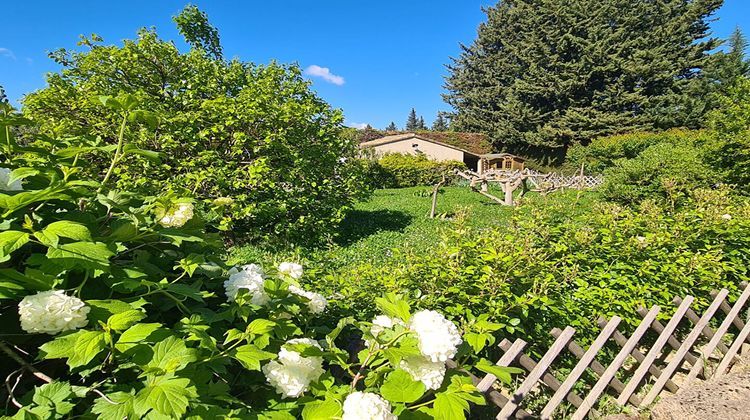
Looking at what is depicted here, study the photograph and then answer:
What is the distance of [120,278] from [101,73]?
23.9 feet

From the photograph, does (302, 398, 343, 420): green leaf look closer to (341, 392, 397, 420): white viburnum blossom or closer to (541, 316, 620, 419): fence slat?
(341, 392, 397, 420): white viburnum blossom

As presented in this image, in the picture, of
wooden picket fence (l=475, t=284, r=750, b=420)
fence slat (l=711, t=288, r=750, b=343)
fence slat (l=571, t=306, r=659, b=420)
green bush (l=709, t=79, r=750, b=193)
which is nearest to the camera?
wooden picket fence (l=475, t=284, r=750, b=420)

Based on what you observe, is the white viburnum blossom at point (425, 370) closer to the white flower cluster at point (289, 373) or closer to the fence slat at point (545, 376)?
the white flower cluster at point (289, 373)

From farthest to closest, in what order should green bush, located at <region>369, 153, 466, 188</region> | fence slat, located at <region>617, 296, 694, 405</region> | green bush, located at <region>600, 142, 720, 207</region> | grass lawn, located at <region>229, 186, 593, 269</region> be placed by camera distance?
green bush, located at <region>369, 153, 466, 188</region>
green bush, located at <region>600, 142, 720, 207</region>
grass lawn, located at <region>229, 186, 593, 269</region>
fence slat, located at <region>617, 296, 694, 405</region>

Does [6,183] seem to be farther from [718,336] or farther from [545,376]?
[718,336]

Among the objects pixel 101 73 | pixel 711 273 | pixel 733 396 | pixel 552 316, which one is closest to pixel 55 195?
pixel 552 316

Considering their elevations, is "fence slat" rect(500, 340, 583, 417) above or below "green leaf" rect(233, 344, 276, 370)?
below

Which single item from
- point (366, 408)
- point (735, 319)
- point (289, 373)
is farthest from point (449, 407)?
point (735, 319)

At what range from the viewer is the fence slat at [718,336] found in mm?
2697

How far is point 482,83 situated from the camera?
36281 mm

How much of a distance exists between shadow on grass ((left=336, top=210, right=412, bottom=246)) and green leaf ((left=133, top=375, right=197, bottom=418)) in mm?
6458

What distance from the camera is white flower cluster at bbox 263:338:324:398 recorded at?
0.97 m

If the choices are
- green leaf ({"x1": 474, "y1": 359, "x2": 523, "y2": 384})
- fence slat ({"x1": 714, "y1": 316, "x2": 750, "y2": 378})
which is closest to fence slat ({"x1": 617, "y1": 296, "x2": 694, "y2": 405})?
fence slat ({"x1": 714, "y1": 316, "x2": 750, "y2": 378})

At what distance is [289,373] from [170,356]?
289 millimetres
